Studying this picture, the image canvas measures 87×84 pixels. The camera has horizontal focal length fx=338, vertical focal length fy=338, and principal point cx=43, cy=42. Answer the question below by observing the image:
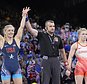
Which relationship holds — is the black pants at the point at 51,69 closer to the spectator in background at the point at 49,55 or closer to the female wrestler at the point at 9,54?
the spectator in background at the point at 49,55

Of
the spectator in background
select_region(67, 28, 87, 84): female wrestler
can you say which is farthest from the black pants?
select_region(67, 28, 87, 84): female wrestler

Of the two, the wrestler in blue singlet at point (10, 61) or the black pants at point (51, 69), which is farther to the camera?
the black pants at point (51, 69)

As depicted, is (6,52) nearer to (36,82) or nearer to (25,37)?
(36,82)

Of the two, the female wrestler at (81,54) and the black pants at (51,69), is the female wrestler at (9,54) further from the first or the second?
the female wrestler at (81,54)

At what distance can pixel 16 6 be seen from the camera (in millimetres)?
18891

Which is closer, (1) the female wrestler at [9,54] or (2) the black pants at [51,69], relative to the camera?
(1) the female wrestler at [9,54]

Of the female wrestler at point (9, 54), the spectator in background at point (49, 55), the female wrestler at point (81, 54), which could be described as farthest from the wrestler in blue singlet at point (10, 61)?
the female wrestler at point (81, 54)

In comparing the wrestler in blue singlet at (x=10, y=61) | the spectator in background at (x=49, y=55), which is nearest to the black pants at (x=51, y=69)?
the spectator in background at (x=49, y=55)

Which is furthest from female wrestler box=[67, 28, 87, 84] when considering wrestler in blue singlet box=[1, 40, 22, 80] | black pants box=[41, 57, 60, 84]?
wrestler in blue singlet box=[1, 40, 22, 80]

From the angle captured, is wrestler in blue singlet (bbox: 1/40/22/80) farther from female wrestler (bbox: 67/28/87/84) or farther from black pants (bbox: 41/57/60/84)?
female wrestler (bbox: 67/28/87/84)

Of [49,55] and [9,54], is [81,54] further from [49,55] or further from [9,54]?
[9,54]

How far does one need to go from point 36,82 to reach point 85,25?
911 cm

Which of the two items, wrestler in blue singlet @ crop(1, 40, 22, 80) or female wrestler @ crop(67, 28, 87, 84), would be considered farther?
Result: female wrestler @ crop(67, 28, 87, 84)

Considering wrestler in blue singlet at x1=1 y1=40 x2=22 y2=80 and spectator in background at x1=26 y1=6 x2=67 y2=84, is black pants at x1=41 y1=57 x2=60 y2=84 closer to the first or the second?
spectator in background at x1=26 y1=6 x2=67 y2=84
